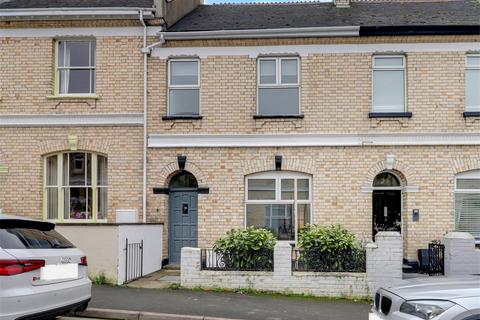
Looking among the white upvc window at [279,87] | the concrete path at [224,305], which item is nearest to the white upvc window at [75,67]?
the white upvc window at [279,87]

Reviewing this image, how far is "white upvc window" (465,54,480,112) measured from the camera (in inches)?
524

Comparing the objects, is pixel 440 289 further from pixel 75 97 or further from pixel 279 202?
pixel 75 97

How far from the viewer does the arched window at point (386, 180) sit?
1342cm

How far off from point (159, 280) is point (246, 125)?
4418 mm

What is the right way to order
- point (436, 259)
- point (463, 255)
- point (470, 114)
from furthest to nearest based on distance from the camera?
point (470, 114) < point (436, 259) < point (463, 255)

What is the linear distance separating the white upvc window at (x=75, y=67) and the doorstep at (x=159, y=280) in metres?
5.04

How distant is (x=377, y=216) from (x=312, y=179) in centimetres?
196

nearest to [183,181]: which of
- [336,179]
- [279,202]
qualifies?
[279,202]

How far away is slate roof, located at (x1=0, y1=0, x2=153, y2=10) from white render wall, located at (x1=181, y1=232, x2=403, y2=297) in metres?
7.07

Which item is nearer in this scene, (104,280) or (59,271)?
(59,271)

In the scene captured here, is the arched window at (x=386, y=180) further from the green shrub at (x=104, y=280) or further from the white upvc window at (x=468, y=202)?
the green shrub at (x=104, y=280)

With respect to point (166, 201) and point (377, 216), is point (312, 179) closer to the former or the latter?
point (377, 216)

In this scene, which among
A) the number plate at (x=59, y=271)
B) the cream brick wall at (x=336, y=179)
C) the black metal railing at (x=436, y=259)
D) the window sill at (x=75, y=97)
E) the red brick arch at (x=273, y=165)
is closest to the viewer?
the number plate at (x=59, y=271)

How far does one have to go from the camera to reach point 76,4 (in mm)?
14188
